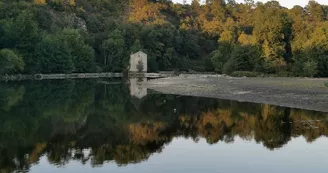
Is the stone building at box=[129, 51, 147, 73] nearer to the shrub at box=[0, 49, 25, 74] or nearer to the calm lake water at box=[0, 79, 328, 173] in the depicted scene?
the shrub at box=[0, 49, 25, 74]

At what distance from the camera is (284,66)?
82.2 metres

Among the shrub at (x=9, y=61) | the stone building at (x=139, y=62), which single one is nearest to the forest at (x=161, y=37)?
the shrub at (x=9, y=61)

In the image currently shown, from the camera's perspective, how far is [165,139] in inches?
845

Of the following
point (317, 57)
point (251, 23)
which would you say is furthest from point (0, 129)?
point (251, 23)

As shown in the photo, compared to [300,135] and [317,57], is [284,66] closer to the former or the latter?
[317,57]

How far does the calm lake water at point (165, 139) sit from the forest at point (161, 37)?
163ft

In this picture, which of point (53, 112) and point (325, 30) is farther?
point (325, 30)

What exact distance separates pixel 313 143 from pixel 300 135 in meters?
1.58

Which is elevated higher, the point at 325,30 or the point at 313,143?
the point at 325,30

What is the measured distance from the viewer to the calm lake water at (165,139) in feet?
53.0

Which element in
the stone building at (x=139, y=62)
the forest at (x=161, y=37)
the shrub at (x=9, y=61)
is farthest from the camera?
the stone building at (x=139, y=62)

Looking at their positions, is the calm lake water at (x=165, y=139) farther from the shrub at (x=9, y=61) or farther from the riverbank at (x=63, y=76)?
the riverbank at (x=63, y=76)

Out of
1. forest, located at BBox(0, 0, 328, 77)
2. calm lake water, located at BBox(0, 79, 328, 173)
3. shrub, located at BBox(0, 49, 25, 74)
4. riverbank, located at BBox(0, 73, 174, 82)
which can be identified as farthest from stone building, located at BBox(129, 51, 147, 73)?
calm lake water, located at BBox(0, 79, 328, 173)

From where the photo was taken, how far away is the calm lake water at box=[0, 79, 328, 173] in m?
16.1
